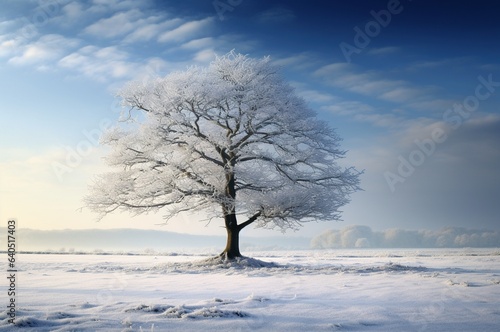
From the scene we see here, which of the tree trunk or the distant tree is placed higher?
the distant tree

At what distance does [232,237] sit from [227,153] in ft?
13.0

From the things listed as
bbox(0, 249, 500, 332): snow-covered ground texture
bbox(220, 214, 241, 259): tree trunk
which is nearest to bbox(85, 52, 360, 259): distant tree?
bbox(220, 214, 241, 259): tree trunk

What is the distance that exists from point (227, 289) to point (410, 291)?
11.7 ft

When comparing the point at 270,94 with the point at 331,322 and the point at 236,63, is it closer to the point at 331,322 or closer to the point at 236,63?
the point at 236,63

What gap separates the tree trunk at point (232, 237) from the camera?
59.8 feet

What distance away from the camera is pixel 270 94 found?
17.8 metres

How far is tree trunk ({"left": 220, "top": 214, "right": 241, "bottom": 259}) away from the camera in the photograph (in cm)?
1823

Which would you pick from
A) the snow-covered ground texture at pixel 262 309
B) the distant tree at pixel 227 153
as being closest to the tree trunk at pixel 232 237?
the distant tree at pixel 227 153

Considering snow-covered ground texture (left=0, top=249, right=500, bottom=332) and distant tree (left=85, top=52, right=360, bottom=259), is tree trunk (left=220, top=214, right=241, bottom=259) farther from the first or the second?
snow-covered ground texture (left=0, top=249, right=500, bottom=332)

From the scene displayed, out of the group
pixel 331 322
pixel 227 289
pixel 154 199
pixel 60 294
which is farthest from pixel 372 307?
pixel 154 199

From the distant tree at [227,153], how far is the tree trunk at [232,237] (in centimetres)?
5

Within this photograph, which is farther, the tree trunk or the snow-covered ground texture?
the tree trunk

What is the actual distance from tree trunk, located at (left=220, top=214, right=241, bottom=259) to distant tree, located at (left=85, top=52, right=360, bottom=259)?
47mm

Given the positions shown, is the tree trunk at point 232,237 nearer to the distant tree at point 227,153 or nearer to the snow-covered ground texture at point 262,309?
the distant tree at point 227,153
